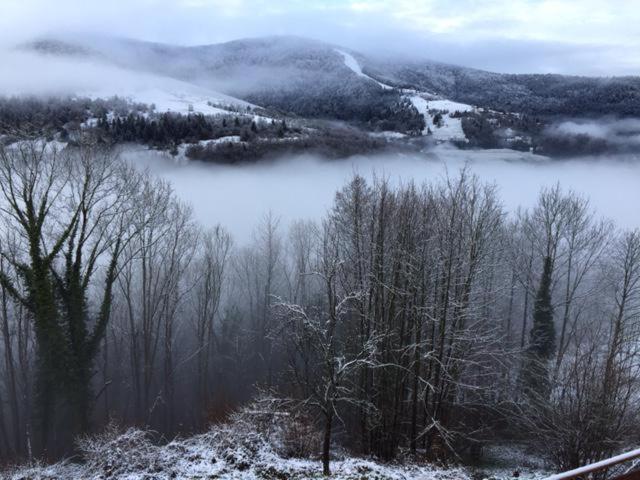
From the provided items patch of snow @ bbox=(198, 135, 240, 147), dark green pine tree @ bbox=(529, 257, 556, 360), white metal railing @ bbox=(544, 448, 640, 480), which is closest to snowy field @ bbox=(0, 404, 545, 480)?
white metal railing @ bbox=(544, 448, 640, 480)

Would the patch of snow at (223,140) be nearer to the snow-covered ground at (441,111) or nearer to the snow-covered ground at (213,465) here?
the snow-covered ground at (441,111)

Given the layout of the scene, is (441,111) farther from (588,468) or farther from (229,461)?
(588,468)

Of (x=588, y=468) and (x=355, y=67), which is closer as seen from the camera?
(x=588, y=468)

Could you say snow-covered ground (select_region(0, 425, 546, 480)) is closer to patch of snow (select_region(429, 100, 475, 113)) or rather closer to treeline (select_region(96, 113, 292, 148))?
treeline (select_region(96, 113, 292, 148))

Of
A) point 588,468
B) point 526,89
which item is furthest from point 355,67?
point 588,468

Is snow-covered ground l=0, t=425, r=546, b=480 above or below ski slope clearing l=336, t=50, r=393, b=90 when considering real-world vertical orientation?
below

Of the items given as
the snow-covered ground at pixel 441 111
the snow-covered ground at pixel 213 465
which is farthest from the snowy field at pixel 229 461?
the snow-covered ground at pixel 441 111

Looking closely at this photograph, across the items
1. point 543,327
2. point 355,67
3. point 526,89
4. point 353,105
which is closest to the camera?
point 543,327

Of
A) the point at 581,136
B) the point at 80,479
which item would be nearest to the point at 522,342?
the point at 80,479

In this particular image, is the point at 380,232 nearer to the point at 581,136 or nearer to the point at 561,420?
the point at 561,420

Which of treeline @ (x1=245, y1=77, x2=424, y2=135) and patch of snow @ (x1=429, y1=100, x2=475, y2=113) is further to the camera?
patch of snow @ (x1=429, y1=100, x2=475, y2=113)

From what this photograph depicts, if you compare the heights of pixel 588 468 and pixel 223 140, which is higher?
pixel 223 140
